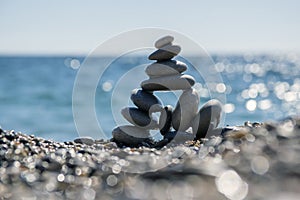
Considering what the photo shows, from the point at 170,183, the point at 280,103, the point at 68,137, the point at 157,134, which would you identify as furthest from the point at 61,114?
the point at 170,183

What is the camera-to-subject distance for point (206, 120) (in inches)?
184

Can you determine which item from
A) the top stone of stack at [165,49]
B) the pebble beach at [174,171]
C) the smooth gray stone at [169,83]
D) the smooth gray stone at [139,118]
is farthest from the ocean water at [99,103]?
the pebble beach at [174,171]

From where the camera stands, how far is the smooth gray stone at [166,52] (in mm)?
4684

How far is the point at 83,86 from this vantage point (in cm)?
2416

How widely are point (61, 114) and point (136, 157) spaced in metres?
13.7

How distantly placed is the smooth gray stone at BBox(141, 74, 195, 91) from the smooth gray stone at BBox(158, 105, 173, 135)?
226mm

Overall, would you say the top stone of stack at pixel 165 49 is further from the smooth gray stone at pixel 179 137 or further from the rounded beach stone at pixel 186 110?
the smooth gray stone at pixel 179 137

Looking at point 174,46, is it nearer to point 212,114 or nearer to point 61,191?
point 212,114

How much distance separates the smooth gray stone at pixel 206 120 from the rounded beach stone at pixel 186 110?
68 mm

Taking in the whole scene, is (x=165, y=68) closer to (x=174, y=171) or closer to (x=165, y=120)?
(x=165, y=120)

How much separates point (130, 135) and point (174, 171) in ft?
7.37

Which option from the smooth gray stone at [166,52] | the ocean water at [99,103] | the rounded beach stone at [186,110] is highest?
the smooth gray stone at [166,52]

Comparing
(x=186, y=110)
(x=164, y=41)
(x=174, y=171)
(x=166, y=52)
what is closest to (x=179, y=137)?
(x=186, y=110)

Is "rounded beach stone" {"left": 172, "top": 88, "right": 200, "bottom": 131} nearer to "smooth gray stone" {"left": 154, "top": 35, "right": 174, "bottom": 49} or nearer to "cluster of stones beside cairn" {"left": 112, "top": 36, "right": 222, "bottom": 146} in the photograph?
"cluster of stones beside cairn" {"left": 112, "top": 36, "right": 222, "bottom": 146}
